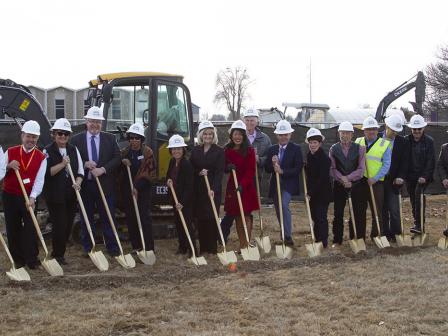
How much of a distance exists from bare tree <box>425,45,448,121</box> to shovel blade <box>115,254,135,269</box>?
2483cm

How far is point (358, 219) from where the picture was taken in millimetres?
7773

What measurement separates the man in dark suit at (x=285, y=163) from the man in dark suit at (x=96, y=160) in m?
2.08

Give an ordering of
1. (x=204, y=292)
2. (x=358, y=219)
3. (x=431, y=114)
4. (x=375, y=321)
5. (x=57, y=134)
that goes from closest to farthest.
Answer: (x=375, y=321), (x=204, y=292), (x=57, y=134), (x=358, y=219), (x=431, y=114)

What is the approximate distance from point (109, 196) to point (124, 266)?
0.96 meters

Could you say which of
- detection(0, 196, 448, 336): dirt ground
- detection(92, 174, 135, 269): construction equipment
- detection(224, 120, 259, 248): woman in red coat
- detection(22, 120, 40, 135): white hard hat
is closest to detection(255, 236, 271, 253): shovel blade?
detection(224, 120, 259, 248): woman in red coat

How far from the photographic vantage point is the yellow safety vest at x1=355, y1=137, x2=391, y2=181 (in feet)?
25.4

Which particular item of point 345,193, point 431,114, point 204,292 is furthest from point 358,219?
point 431,114

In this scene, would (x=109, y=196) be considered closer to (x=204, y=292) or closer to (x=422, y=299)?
(x=204, y=292)

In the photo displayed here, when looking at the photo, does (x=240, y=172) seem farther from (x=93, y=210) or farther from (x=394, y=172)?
(x=394, y=172)

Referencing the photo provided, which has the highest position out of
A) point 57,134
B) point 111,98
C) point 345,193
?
point 111,98

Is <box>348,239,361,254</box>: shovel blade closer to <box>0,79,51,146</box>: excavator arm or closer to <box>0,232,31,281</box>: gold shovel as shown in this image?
<box>0,232,31,281</box>: gold shovel

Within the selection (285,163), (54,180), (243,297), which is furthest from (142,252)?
(285,163)

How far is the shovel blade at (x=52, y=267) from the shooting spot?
20.7 ft

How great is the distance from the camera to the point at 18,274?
6.09m
